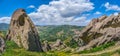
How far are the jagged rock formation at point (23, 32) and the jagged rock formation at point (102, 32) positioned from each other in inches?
1240

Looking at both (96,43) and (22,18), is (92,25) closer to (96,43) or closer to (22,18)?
(96,43)

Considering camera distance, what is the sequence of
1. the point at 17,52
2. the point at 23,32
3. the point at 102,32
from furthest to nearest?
the point at 102,32 < the point at 23,32 < the point at 17,52

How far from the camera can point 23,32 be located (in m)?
166

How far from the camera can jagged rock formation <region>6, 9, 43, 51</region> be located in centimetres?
16362

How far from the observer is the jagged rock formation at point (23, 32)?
16362 centimetres

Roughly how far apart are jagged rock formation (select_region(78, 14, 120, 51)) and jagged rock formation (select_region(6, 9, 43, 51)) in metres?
31.5

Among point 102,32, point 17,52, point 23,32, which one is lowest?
point 17,52

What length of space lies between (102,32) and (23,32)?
1886 inches

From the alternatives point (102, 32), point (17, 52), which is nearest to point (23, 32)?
point (17, 52)

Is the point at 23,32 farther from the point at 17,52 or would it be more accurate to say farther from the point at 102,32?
the point at 102,32

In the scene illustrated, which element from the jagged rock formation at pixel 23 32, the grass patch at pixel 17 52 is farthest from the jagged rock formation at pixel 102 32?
the jagged rock formation at pixel 23 32

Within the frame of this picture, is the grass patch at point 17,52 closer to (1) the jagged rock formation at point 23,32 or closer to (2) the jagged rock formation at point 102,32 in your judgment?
(1) the jagged rock formation at point 23,32

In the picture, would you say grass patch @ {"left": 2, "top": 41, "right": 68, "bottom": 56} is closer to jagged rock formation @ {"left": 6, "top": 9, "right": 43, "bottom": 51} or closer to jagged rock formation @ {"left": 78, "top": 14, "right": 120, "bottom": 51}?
jagged rock formation @ {"left": 6, "top": 9, "right": 43, "bottom": 51}

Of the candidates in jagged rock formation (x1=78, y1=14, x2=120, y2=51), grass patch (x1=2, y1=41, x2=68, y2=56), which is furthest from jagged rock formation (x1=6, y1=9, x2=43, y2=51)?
jagged rock formation (x1=78, y1=14, x2=120, y2=51)
